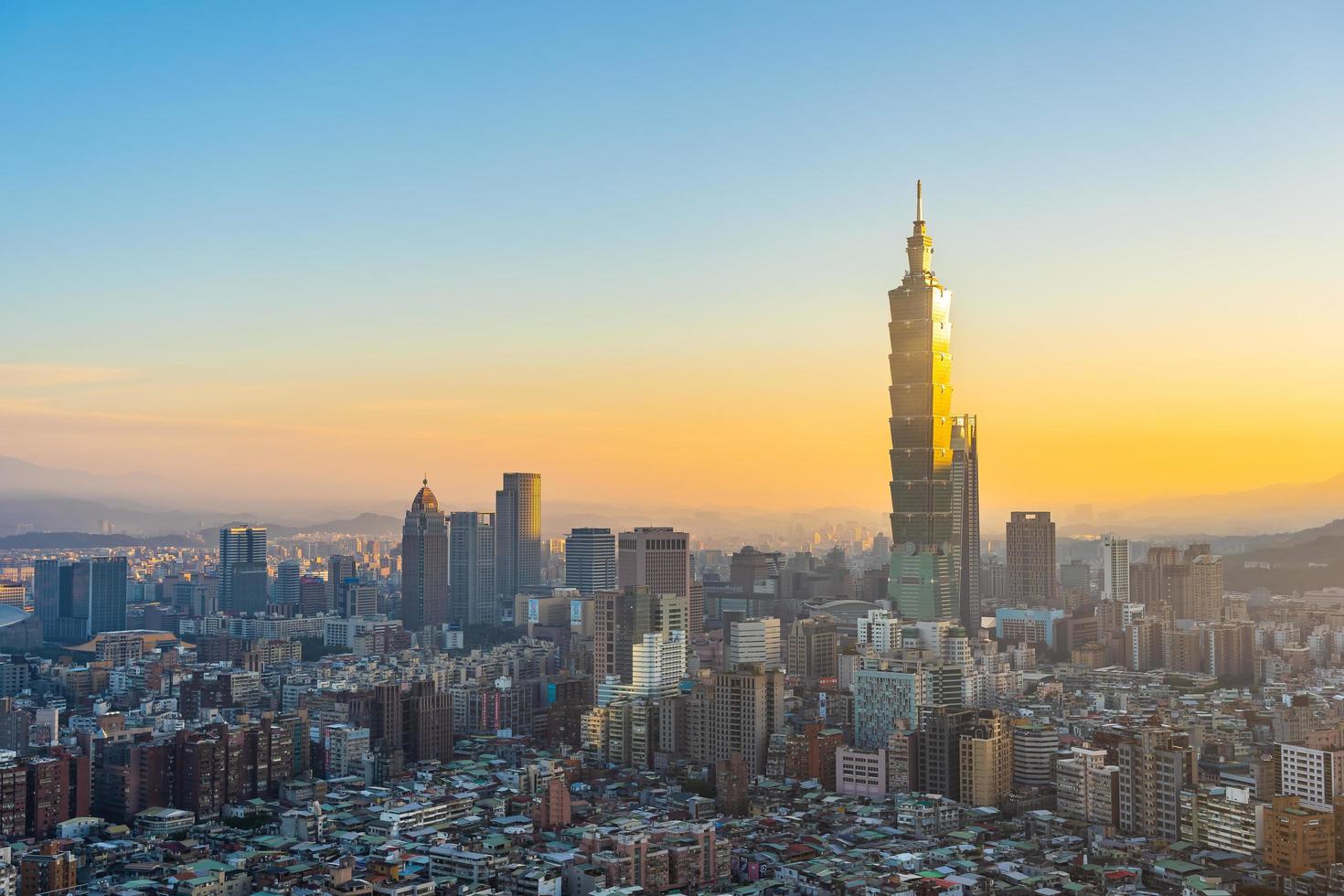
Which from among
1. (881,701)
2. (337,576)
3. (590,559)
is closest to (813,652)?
(881,701)

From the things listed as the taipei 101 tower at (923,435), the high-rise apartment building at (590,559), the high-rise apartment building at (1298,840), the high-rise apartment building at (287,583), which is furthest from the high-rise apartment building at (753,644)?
the high-rise apartment building at (287,583)

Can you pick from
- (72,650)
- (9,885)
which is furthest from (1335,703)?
(72,650)

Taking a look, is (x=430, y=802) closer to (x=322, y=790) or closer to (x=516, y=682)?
(x=322, y=790)

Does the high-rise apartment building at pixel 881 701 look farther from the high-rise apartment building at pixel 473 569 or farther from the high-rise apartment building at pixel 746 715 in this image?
the high-rise apartment building at pixel 473 569

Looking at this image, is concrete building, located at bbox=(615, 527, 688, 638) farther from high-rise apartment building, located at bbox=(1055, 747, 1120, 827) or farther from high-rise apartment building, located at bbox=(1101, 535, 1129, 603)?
high-rise apartment building, located at bbox=(1055, 747, 1120, 827)

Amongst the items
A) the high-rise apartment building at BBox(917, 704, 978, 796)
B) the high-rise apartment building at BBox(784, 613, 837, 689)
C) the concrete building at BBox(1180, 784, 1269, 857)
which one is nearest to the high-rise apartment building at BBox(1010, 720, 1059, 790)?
the high-rise apartment building at BBox(917, 704, 978, 796)

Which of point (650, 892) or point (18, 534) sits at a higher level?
point (18, 534)
